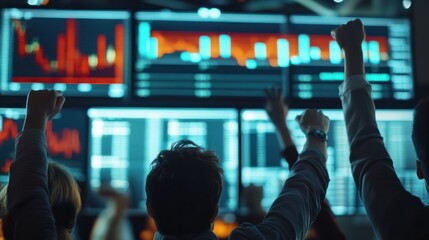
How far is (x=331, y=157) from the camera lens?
2.15 m

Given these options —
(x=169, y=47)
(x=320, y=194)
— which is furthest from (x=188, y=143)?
(x=169, y=47)

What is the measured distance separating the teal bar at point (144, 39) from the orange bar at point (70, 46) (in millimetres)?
227

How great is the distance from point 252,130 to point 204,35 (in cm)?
38

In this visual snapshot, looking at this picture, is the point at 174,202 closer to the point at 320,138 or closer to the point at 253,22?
the point at 320,138

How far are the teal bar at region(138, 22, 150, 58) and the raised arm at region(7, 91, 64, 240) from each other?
3.57ft

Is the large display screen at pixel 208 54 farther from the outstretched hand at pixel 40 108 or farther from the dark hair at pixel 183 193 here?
the dark hair at pixel 183 193

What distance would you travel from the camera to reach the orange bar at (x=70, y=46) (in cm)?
208

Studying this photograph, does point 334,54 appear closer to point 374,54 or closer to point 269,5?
point 374,54

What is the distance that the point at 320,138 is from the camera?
3.63ft

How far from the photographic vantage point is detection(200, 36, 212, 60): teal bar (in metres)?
2.12

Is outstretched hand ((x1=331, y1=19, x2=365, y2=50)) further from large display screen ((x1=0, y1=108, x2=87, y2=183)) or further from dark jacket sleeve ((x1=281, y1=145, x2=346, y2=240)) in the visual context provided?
large display screen ((x1=0, y1=108, x2=87, y2=183))

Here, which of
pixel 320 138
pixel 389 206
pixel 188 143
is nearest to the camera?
pixel 389 206

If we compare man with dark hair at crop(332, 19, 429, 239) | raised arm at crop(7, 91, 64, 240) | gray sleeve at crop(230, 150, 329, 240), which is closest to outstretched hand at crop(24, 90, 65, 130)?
raised arm at crop(7, 91, 64, 240)

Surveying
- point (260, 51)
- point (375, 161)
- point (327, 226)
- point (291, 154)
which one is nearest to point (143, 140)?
point (260, 51)
